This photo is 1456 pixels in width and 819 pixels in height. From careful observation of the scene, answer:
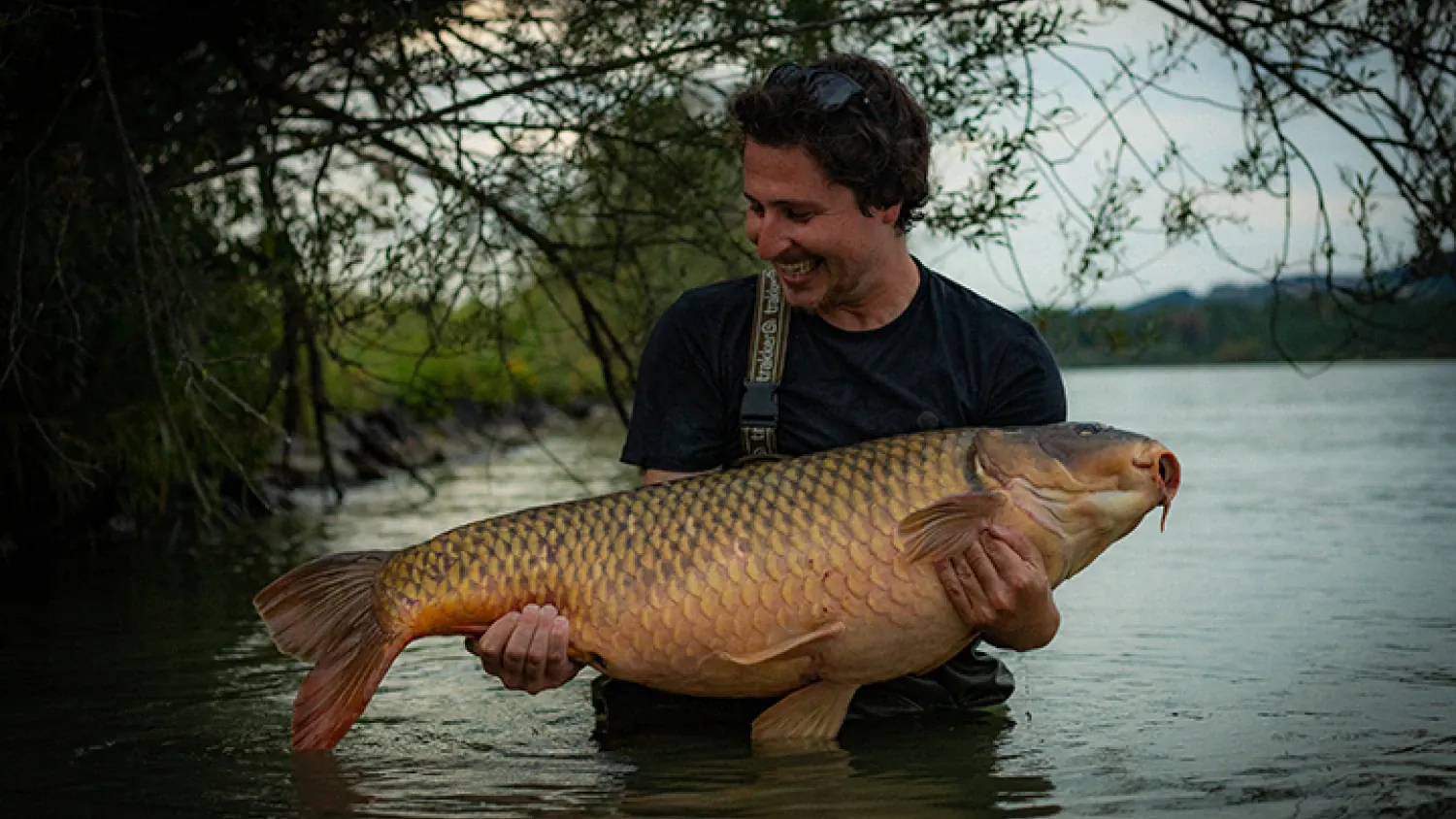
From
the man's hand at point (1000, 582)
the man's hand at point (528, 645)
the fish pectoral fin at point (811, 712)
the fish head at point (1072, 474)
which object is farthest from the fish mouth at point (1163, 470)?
the man's hand at point (528, 645)

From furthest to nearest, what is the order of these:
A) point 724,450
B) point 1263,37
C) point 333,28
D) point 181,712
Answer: point 333,28 → point 1263,37 → point 181,712 → point 724,450

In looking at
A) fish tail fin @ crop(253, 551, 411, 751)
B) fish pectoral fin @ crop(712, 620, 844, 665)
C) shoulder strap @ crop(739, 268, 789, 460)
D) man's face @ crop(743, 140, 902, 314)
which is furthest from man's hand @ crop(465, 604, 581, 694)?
man's face @ crop(743, 140, 902, 314)

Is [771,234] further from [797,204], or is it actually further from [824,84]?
[824,84]

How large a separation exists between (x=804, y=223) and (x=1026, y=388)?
658mm

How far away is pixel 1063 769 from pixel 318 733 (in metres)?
1.63

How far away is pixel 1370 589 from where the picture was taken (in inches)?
305

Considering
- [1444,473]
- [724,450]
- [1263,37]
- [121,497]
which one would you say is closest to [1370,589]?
[1263,37]

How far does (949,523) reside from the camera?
3.62 m

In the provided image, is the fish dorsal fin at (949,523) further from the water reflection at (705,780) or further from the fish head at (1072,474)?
the water reflection at (705,780)

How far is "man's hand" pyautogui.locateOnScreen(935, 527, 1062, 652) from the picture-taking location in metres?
3.69

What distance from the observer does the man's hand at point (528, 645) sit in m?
3.82

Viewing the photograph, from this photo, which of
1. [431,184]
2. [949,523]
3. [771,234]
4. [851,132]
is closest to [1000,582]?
[949,523]

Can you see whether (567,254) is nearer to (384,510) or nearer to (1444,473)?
(384,510)

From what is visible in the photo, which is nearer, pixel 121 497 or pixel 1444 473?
pixel 121 497
